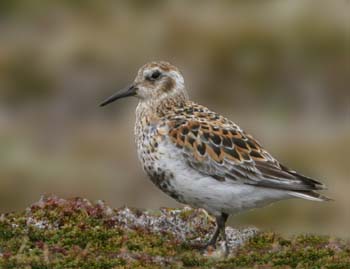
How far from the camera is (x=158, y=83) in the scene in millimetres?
15062

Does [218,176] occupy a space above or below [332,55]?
below

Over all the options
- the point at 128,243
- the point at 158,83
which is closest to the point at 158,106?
the point at 158,83

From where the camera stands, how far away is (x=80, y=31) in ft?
117

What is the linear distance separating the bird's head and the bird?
62 centimetres

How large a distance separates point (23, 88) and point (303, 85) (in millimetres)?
7426

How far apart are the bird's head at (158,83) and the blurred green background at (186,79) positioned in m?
6.76

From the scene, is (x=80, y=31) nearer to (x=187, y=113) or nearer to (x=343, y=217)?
(x=343, y=217)

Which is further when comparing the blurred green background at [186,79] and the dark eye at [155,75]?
the blurred green background at [186,79]

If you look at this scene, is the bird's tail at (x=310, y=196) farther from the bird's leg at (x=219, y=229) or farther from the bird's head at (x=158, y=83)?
the bird's head at (x=158, y=83)

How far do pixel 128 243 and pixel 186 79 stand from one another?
16412 millimetres

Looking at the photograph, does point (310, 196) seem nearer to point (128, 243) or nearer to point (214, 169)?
point (214, 169)

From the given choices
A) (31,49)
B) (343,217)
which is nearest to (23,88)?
(31,49)

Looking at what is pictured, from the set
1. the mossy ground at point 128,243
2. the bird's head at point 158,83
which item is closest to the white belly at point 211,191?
the mossy ground at point 128,243

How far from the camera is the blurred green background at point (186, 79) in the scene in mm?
24391
